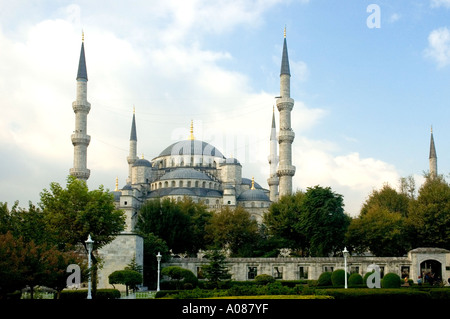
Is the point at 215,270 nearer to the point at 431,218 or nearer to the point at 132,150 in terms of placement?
the point at 431,218

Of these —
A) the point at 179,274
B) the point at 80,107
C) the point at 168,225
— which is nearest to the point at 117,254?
the point at 179,274

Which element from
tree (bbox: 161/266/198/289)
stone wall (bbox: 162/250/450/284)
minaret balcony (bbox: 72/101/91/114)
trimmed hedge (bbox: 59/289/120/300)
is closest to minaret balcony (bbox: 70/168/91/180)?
minaret balcony (bbox: 72/101/91/114)

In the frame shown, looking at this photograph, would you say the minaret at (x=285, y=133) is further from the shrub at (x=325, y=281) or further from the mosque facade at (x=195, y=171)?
the shrub at (x=325, y=281)

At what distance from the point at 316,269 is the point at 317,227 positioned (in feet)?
12.5

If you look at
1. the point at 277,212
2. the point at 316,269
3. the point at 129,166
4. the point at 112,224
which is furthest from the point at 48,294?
the point at 129,166

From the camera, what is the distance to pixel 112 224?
28.5 m

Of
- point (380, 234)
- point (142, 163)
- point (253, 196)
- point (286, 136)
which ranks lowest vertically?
point (380, 234)

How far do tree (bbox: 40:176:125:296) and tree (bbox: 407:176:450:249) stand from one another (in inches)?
788

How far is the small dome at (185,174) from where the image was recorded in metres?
68.4

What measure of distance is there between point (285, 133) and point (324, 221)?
54.7 feet

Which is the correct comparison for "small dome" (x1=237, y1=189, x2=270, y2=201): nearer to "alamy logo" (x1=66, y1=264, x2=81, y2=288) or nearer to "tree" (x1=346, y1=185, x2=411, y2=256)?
"tree" (x1=346, y1=185, x2=411, y2=256)

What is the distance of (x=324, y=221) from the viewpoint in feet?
128

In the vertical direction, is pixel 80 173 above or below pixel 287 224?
above
